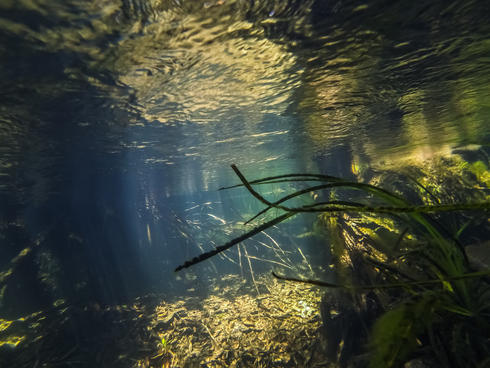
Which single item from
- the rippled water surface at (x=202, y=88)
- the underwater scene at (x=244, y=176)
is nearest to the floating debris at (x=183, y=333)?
the underwater scene at (x=244, y=176)

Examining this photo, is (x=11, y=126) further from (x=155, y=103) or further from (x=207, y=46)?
(x=207, y=46)

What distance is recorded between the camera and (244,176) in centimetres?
788

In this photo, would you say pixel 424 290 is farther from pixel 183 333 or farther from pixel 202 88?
pixel 183 333

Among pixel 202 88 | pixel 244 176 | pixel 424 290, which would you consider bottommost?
pixel 424 290

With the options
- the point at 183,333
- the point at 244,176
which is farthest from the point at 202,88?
the point at 183,333

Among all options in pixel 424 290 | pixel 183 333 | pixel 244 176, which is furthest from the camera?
pixel 183 333

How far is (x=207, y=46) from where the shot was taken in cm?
587

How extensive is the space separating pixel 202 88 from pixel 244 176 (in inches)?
135

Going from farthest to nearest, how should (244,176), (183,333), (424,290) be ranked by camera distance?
1. (183,333)
2. (244,176)
3. (424,290)

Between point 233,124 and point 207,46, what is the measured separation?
5736 millimetres

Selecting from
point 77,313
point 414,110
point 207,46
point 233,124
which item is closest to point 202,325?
point 77,313

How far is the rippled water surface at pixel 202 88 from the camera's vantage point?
16.3 ft

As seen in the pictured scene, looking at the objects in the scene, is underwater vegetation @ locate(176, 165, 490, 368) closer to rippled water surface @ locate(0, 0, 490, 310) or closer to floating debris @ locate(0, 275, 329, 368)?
rippled water surface @ locate(0, 0, 490, 310)

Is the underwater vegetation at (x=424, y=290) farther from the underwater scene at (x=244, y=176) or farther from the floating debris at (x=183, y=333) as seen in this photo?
the floating debris at (x=183, y=333)
